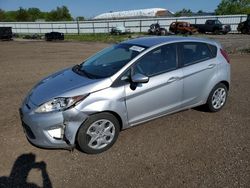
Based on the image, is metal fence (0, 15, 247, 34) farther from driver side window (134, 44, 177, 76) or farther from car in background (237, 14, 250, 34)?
driver side window (134, 44, 177, 76)

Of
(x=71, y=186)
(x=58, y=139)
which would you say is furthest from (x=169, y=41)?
(x=71, y=186)

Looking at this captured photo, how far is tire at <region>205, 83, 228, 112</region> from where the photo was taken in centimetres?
494

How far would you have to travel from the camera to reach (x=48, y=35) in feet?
113

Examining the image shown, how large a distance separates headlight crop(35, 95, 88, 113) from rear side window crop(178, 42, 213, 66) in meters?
1.94

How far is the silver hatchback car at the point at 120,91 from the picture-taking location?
11.4 ft

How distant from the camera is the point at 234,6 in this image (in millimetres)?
70375

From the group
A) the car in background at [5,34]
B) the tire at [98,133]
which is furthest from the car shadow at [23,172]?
the car in background at [5,34]

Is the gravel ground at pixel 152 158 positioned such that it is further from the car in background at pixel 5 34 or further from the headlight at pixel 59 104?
the car in background at pixel 5 34

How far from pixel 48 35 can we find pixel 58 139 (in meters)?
33.3

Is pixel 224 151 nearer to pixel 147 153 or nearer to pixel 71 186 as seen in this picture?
pixel 147 153

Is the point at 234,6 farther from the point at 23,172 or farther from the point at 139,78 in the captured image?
the point at 23,172

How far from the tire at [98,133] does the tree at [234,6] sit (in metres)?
73.8

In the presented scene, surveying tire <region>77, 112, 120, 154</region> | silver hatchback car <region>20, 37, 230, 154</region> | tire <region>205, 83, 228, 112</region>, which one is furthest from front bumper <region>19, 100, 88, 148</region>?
tire <region>205, 83, 228, 112</region>

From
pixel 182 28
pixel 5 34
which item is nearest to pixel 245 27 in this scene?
pixel 182 28
